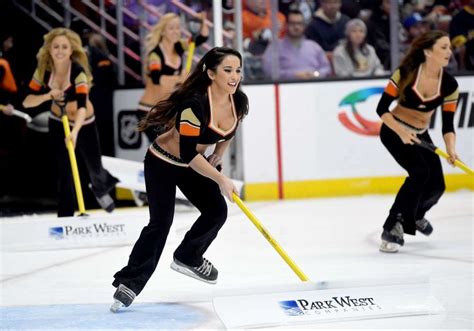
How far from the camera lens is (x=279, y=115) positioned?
831cm

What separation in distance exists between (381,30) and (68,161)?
320cm

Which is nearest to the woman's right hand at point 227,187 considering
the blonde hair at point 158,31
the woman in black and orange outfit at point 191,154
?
the woman in black and orange outfit at point 191,154

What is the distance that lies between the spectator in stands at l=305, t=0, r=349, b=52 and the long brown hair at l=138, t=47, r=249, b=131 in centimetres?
440

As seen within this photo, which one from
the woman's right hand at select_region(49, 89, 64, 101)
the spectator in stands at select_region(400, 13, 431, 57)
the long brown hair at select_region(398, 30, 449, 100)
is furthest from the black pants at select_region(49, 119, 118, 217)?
the spectator in stands at select_region(400, 13, 431, 57)

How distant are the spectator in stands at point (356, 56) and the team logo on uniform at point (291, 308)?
4.83 meters

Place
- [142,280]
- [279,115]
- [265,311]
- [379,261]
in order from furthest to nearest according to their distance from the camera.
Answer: [279,115] → [379,261] → [142,280] → [265,311]

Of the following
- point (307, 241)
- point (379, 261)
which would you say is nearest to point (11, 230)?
point (307, 241)

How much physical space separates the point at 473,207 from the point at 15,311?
13.8 feet

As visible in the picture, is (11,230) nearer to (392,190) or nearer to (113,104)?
(113,104)

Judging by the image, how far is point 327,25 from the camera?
842 cm

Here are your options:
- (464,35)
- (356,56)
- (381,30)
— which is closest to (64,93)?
(356,56)

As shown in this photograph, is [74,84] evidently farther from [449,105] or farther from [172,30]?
[449,105]

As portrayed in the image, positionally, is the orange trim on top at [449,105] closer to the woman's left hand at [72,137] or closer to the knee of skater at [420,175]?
the knee of skater at [420,175]

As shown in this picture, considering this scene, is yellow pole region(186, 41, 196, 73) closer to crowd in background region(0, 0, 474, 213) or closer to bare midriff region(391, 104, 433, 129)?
crowd in background region(0, 0, 474, 213)
